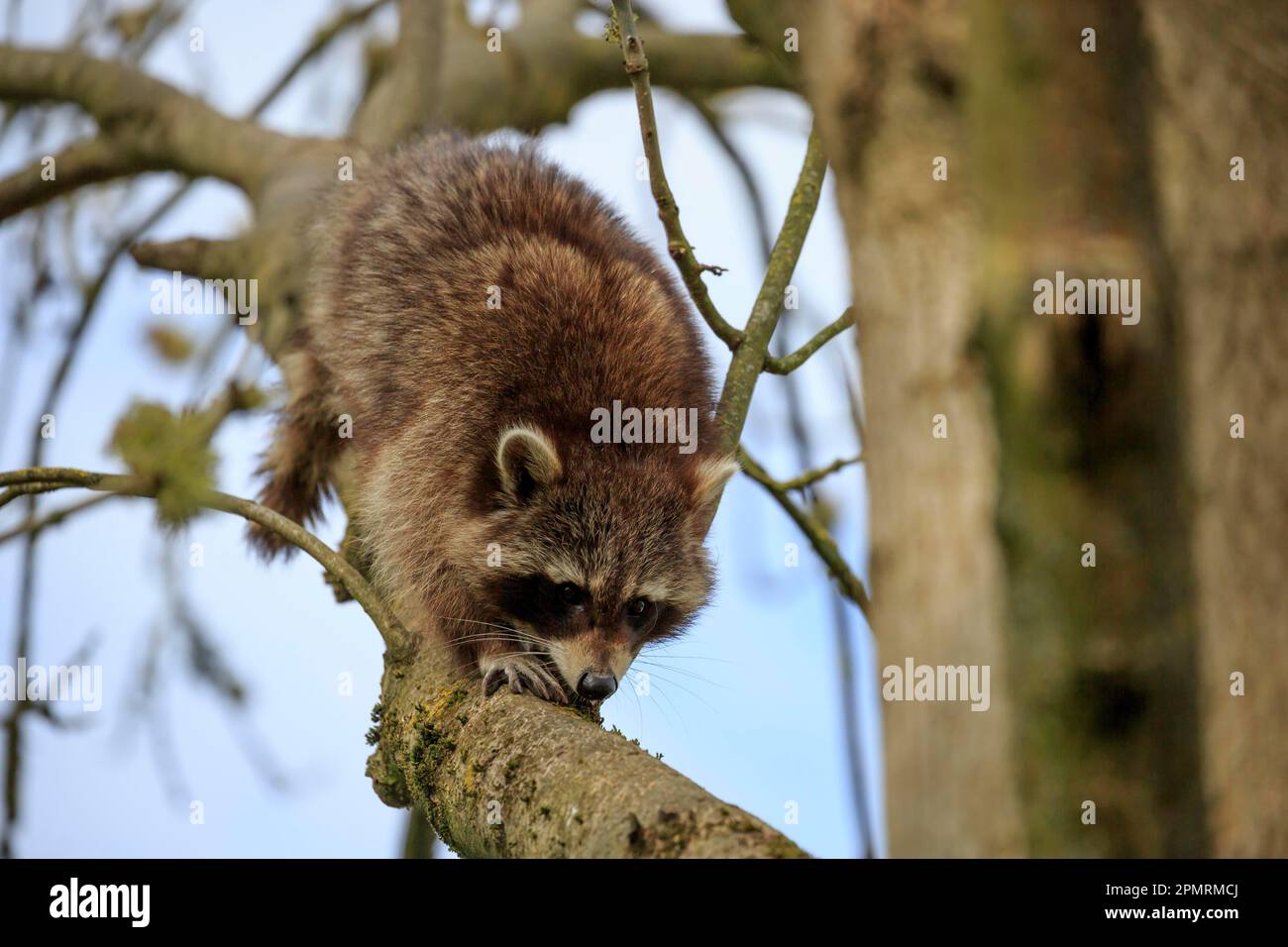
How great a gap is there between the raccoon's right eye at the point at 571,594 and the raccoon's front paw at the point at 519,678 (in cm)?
34

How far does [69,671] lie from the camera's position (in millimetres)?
5812

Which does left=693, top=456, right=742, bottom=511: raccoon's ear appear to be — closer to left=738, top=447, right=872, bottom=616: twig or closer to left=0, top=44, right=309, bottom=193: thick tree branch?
left=738, top=447, right=872, bottom=616: twig

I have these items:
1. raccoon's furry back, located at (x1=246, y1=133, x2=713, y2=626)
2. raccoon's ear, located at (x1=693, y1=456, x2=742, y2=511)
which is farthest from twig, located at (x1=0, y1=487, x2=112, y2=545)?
raccoon's ear, located at (x1=693, y1=456, x2=742, y2=511)

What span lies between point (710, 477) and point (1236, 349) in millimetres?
3410

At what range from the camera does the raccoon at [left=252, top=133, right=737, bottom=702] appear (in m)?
5.36

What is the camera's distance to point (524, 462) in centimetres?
533

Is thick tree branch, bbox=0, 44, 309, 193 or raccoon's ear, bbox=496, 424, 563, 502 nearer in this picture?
raccoon's ear, bbox=496, 424, 563, 502

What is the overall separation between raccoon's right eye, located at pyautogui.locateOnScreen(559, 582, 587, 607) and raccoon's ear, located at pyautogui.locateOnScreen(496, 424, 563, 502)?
1.33ft

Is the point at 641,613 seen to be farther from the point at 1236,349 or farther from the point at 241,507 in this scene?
the point at 1236,349

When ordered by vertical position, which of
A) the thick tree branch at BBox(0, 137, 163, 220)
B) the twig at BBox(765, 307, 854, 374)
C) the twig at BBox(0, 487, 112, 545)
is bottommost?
the twig at BBox(0, 487, 112, 545)

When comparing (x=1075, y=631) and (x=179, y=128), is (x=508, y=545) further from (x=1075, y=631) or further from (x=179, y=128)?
(x=179, y=128)
